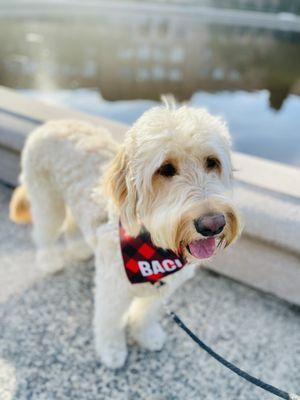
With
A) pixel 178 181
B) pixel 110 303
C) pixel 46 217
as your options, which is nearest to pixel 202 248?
pixel 178 181

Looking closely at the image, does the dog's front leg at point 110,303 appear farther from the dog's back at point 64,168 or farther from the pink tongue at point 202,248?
the pink tongue at point 202,248

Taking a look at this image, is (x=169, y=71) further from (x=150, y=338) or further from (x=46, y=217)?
(x=150, y=338)

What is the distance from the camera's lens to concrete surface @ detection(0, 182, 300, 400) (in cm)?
251

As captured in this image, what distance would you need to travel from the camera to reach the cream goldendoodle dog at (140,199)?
181cm

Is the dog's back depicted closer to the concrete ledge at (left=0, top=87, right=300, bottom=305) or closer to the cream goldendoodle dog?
the cream goldendoodle dog

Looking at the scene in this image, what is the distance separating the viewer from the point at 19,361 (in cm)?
261

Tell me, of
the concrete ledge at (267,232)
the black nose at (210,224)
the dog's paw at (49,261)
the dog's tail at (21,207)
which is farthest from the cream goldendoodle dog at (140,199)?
the concrete ledge at (267,232)

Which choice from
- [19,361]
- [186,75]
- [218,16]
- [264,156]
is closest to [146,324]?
[19,361]

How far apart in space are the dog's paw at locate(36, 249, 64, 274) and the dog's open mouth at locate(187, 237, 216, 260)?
1.80 metres

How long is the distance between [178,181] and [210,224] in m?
0.28

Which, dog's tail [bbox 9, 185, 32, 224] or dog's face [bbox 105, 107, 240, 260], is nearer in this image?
dog's face [bbox 105, 107, 240, 260]

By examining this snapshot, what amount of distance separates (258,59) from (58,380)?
8914 mm

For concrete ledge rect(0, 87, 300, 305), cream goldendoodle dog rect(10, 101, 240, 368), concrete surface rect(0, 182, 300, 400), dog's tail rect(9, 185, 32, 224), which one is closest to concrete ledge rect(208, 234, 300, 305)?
concrete ledge rect(0, 87, 300, 305)

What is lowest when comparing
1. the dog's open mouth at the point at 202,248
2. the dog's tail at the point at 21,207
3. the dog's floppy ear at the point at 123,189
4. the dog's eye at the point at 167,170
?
the dog's tail at the point at 21,207
